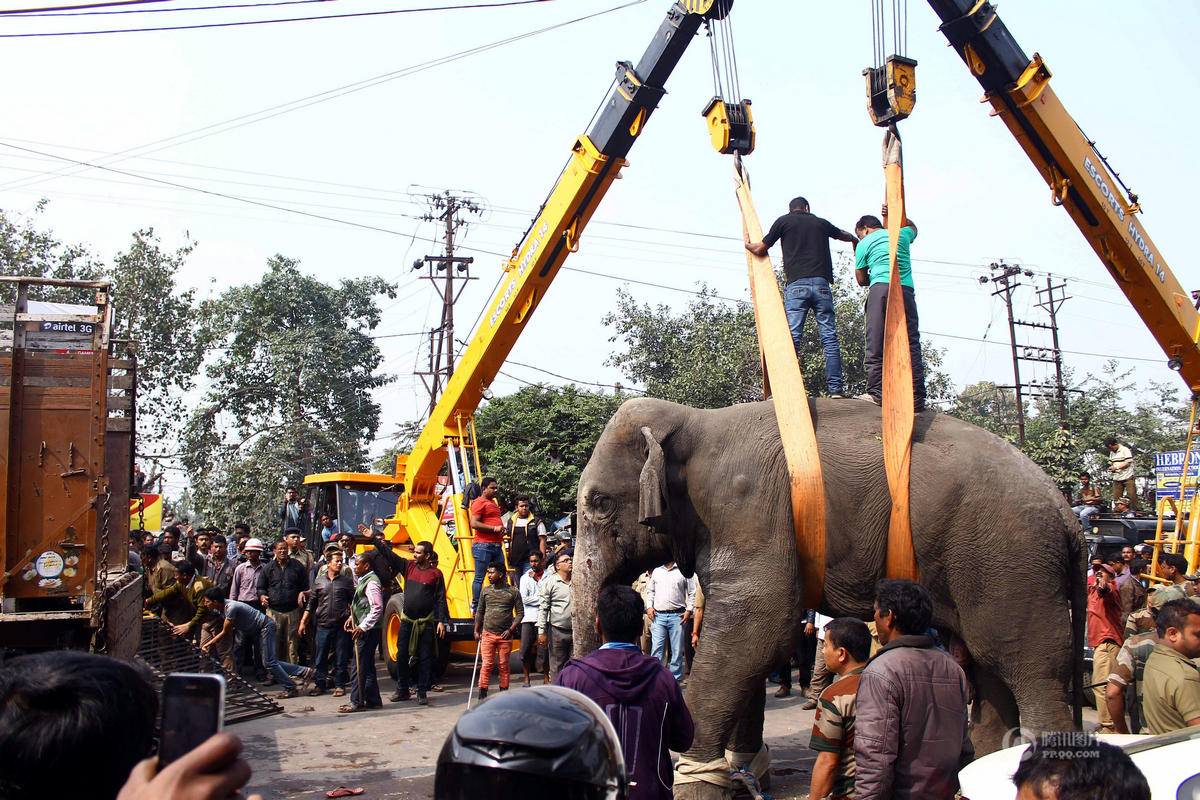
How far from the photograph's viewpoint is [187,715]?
4.43ft

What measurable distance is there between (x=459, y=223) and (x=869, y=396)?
24.5 meters

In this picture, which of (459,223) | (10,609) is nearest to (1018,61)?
Answer: (10,609)

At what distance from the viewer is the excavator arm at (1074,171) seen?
8.66 meters

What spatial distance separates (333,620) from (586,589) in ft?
19.1

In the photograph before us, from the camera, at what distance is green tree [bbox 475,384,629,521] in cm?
2553

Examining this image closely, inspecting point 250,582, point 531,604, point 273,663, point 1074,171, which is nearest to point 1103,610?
point 1074,171

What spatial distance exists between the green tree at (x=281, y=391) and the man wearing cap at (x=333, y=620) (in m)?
19.0

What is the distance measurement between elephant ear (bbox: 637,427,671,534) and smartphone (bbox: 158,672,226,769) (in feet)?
14.5

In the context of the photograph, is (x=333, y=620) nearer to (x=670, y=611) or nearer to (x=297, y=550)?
(x=297, y=550)

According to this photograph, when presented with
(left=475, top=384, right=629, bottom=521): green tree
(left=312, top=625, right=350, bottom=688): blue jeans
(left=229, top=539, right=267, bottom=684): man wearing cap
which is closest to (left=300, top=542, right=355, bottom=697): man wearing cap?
(left=312, top=625, right=350, bottom=688): blue jeans

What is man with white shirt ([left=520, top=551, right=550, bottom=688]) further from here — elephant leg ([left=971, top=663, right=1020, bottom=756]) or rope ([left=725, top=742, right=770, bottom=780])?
elephant leg ([left=971, top=663, right=1020, bottom=756])

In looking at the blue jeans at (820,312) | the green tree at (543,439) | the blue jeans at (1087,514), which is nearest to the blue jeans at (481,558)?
the blue jeans at (820,312)

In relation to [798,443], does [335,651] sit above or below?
below

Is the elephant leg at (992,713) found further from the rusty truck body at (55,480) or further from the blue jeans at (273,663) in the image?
the blue jeans at (273,663)
